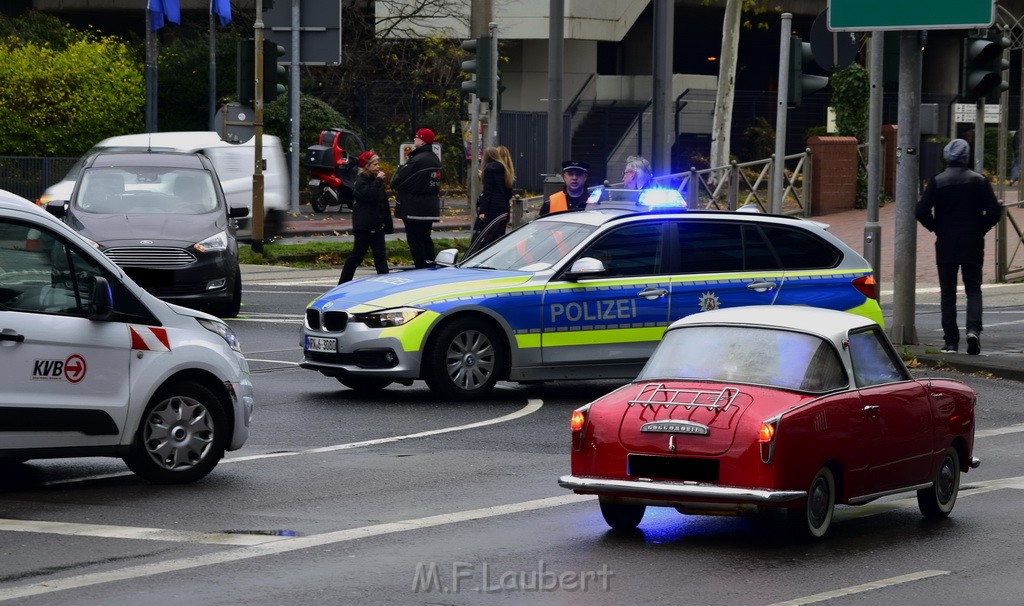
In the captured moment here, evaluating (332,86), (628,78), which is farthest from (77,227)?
(628,78)

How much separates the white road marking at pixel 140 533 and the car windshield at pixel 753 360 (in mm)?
2239

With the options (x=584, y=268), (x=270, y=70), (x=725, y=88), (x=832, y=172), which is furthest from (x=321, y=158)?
(x=584, y=268)

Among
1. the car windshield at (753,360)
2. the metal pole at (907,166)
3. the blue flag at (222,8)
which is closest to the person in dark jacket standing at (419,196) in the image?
the metal pole at (907,166)

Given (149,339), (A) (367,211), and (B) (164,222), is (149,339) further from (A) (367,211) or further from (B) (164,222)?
(A) (367,211)

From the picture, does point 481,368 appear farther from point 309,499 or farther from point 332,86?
point 332,86

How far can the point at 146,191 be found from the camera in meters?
19.5

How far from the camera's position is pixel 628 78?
52.5 metres

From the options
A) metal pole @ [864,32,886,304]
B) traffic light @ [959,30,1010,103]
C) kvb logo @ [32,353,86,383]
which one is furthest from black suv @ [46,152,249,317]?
kvb logo @ [32,353,86,383]

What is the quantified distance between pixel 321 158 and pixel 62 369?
28.6 meters

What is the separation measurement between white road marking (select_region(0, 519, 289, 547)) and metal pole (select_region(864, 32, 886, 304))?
421 inches

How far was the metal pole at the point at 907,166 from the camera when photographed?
17.4m

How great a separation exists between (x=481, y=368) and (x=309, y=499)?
418 centimetres

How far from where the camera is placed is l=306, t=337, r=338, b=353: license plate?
43.9 feet

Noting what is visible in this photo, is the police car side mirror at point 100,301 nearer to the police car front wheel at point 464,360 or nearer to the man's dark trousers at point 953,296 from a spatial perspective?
the police car front wheel at point 464,360
